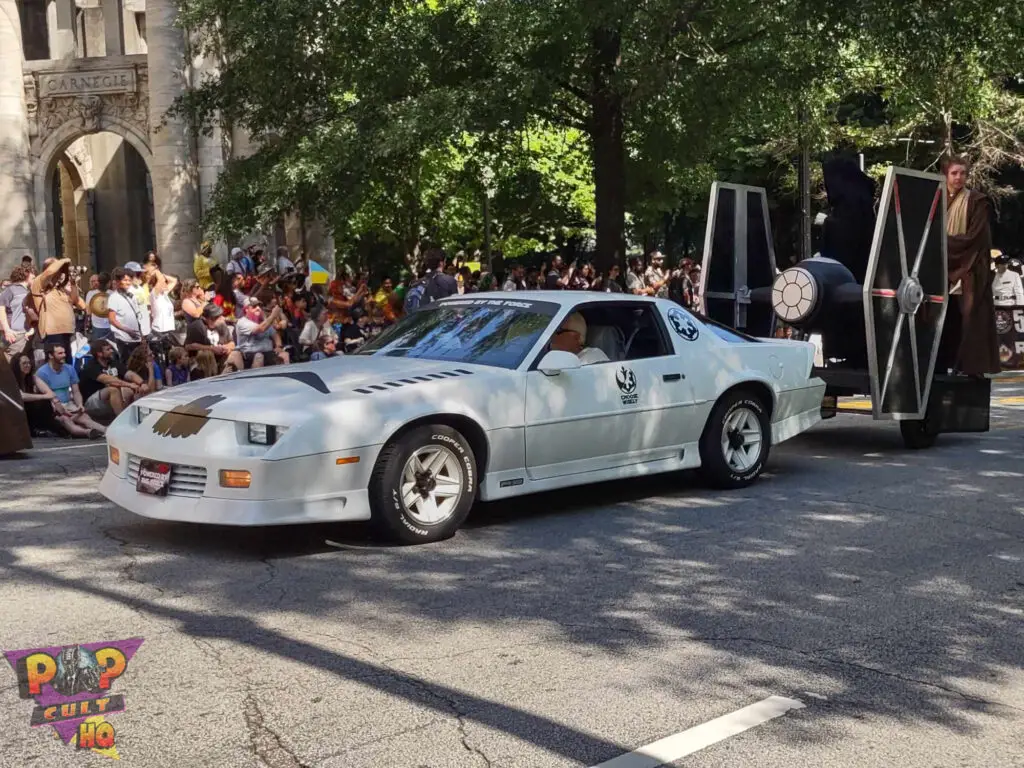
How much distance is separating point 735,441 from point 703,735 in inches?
201

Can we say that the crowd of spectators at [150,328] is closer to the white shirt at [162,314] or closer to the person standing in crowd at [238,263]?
the white shirt at [162,314]

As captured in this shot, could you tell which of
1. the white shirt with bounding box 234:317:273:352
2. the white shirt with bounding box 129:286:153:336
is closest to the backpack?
the white shirt with bounding box 234:317:273:352

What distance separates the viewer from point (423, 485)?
7617 millimetres

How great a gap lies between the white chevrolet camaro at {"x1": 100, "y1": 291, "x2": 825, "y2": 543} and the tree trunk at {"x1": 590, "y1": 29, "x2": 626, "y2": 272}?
10459 mm

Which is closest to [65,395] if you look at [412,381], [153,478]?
[153,478]

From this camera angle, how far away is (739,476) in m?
9.51

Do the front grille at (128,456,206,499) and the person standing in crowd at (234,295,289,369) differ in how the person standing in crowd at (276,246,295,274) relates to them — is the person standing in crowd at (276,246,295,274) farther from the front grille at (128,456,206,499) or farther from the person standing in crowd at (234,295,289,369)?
the front grille at (128,456,206,499)

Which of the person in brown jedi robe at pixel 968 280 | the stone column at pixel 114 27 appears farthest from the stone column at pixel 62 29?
the person in brown jedi robe at pixel 968 280

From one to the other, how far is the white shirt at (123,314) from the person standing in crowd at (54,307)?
1.67 feet

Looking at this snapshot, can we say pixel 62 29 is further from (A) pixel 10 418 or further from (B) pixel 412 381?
(B) pixel 412 381

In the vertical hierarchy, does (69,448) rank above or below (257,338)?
below

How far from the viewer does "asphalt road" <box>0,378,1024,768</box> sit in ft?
14.9

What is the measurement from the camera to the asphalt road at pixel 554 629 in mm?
4535

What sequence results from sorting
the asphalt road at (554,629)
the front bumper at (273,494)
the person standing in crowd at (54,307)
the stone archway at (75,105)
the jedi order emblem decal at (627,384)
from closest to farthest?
1. the asphalt road at (554,629)
2. the front bumper at (273,494)
3. the jedi order emblem decal at (627,384)
4. the person standing in crowd at (54,307)
5. the stone archway at (75,105)
